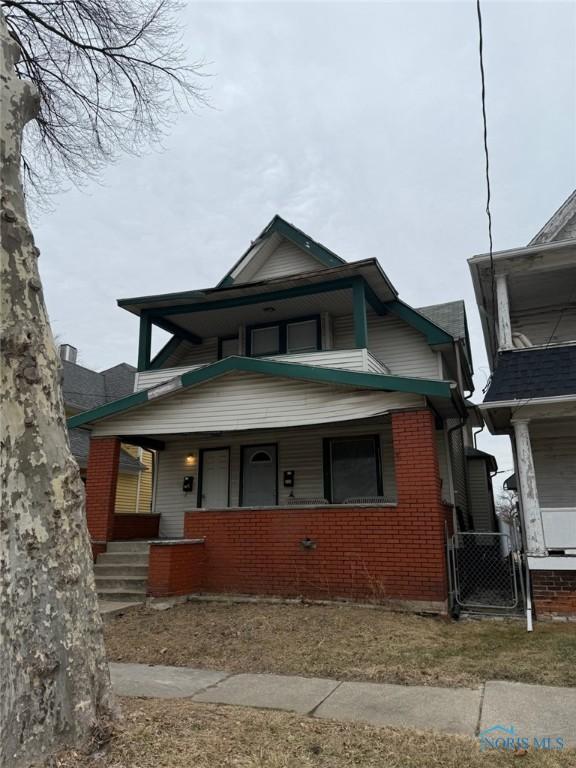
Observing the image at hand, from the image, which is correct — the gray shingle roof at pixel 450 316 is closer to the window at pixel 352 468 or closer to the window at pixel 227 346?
the window at pixel 352 468

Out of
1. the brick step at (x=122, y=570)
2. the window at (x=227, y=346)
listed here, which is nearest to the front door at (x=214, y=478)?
the window at (x=227, y=346)

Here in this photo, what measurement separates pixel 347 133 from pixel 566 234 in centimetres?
478

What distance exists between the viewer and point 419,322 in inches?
465

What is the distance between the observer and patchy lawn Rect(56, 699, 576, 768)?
9.25 ft

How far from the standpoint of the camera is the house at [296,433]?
27.6 feet

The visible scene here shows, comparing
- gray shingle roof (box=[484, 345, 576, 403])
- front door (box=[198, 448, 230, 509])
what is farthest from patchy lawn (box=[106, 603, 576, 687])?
front door (box=[198, 448, 230, 509])

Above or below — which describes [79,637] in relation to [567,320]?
below

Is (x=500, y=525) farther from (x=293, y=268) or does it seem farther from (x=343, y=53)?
(x=343, y=53)

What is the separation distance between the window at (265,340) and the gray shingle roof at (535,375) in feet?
18.5

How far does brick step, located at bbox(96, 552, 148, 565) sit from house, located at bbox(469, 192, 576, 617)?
6.69m

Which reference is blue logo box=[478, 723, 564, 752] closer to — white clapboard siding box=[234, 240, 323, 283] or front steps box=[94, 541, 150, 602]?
front steps box=[94, 541, 150, 602]

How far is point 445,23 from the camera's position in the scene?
22.2 feet

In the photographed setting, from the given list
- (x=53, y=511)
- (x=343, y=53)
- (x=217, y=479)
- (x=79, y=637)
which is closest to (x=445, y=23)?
(x=343, y=53)

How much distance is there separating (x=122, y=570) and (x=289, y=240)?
27.6 feet
